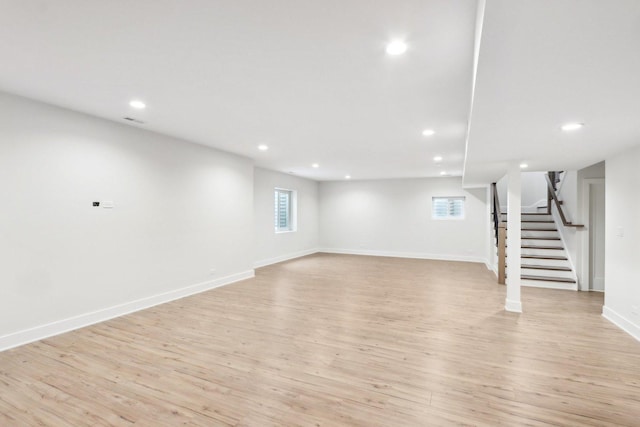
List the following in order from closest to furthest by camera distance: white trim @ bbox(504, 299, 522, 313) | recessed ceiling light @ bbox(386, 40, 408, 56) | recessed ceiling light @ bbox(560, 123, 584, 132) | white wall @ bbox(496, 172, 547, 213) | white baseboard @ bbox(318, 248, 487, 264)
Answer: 1. recessed ceiling light @ bbox(386, 40, 408, 56)
2. recessed ceiling light @ bbox(560, 123, 584, 132)
3. white trim @ bbox(504, 299, 522, 313)
4. white wall @ bbox(496, 172, 547, 213)
5. white baseboard @ bbox(318, 248, 487, 264)

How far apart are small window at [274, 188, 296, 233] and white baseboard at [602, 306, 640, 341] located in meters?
6.73

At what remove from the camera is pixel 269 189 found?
7.89 meters

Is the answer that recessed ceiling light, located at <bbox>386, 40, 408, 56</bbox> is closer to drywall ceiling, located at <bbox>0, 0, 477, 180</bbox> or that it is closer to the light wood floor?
drywall ceiling, located at <bbox>0, 0, 477, 180</bbox>

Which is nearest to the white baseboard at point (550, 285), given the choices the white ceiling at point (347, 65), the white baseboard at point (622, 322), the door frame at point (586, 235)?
the door frame at point (586, 235)

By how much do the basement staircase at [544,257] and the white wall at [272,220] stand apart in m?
5.60

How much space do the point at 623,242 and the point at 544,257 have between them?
7.62 feet

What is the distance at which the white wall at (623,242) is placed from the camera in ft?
11.1

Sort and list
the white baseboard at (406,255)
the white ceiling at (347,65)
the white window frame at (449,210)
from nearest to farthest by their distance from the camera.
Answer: the white ceiling at (347,65)
the white baseboard at (406,255)
the white window frame at (449,210)

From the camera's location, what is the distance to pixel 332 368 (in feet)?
8.55

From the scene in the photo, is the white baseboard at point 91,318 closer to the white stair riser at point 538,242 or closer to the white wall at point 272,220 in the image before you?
the white wall at point 272,220

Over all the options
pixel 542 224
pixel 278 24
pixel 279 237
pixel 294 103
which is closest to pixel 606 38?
pixel 278 24

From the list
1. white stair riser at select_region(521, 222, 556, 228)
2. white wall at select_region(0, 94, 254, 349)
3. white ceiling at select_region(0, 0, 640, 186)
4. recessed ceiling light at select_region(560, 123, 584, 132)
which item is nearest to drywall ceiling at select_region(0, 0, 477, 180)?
white ceiling at select_region(0, 0, 640, 186)

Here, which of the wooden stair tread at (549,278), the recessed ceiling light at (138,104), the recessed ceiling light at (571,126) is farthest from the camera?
the wooden stair tread at (549,278)

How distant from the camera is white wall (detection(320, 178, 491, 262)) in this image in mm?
8641
